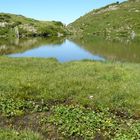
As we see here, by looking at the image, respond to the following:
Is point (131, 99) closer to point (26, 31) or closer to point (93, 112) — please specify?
point (93, 112)

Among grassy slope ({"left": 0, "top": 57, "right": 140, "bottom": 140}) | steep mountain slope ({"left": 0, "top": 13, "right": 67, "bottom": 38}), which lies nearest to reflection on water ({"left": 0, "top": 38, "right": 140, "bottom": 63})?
grassy slope ({"left": 0, "top": 57, "right": 140, "bottom": 140})

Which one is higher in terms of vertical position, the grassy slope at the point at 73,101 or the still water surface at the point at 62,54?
the grassy slope at the point at 73,101

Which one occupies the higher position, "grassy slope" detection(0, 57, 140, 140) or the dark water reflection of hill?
"grassy slope" detection(0, 57, 140, 140)

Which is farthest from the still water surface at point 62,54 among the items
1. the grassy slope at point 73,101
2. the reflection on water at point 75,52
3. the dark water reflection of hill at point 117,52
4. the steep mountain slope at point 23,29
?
the steep mountain slope at point 23,29

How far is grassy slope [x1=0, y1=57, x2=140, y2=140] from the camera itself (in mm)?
18766

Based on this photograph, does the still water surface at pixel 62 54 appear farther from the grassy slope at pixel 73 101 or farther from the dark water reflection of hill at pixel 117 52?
the grassy slope at pixel 73 101

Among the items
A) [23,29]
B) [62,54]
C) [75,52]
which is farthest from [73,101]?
[23,29]

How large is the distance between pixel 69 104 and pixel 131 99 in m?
4.28

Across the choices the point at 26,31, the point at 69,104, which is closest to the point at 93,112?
the point at 69,104

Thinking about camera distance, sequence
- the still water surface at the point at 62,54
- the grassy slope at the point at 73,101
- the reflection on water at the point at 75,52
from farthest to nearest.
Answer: the reflection on water at the point at 75,52
the still water surface at the point at 62,54
the grassy slope at the point at 73,101

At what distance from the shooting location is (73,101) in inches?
940

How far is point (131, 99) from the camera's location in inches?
928

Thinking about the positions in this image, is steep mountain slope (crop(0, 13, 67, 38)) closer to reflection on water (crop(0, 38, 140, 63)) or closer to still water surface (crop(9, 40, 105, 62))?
reflection on water (crop(0, 38, 140, 63))

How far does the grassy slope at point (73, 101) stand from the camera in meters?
18.8
